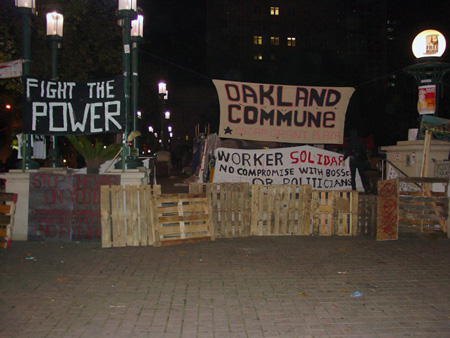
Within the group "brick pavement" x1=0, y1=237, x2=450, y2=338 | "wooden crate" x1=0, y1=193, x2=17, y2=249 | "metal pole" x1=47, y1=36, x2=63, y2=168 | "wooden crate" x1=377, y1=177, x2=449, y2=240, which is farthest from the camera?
"metal pole" x1=47, y1=36, x2=63, y2=168

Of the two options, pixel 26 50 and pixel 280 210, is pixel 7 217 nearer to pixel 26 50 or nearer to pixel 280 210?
pixel 26 50

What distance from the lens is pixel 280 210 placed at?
338 inches

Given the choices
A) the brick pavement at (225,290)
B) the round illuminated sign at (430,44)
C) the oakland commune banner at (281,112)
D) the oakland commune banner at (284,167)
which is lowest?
the brick pavement at (225,290)

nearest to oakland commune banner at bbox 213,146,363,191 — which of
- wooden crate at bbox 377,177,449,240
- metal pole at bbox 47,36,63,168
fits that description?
wooden crate at bbox 377,177,449,240

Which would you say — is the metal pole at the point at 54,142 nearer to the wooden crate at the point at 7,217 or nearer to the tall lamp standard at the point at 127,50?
the wooden crate at the point at 7,217

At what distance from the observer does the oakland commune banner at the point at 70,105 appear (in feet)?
27.1

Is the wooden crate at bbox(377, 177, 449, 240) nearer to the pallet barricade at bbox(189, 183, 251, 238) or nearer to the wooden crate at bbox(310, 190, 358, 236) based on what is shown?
the wooden crate at bbox(310, 190, 358, 236)

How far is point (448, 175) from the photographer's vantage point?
9016 millimetres

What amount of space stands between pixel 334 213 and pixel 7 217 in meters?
6.60

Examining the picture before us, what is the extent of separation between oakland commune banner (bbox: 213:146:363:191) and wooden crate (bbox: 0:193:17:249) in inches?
165

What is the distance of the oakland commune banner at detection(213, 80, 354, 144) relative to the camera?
359 inches

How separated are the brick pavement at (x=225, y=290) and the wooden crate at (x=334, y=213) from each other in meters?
0.87

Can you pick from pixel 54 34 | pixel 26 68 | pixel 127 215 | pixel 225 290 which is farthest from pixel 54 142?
pixel 225 290

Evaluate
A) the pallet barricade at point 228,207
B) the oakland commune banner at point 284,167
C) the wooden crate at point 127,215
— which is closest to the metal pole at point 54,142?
the wooden crate at point 127,215
